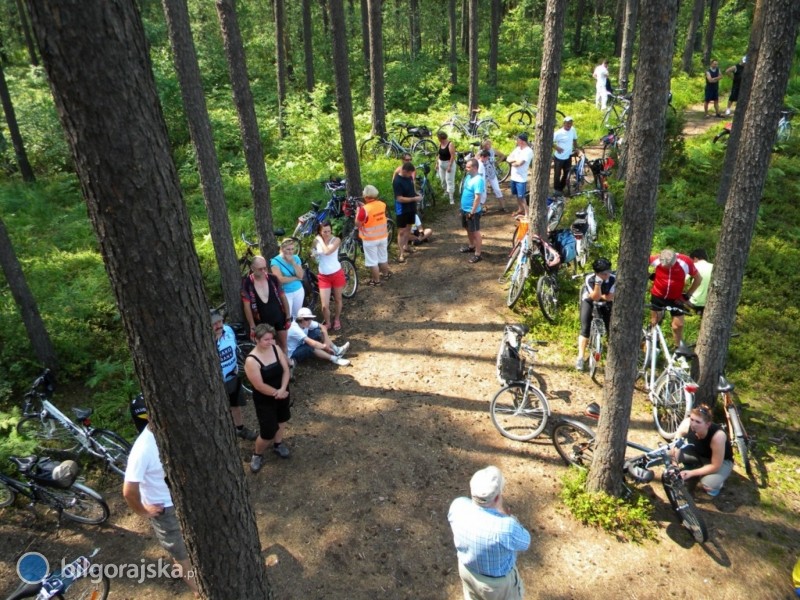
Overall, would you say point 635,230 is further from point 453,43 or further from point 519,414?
point 453,43

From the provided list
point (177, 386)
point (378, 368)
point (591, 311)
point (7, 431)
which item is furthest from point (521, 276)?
point (7, 431)

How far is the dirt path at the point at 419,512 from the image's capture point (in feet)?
18.5

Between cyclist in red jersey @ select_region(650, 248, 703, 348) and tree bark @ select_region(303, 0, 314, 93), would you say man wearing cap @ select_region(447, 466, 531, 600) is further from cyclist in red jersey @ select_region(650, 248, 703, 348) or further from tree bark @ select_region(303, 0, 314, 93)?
tree bark @ select_region(303, 0, 314, 93)

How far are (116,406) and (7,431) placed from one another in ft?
4.68

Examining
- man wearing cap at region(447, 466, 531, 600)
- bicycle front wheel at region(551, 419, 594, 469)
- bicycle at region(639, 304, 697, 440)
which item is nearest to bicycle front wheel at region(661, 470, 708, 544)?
bicycle front wheel at region(551, 419, 594, 469)

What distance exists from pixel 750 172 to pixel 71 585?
9.54 metres

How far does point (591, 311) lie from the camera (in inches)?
337

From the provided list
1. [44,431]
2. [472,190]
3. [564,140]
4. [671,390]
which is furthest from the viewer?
[564,140]

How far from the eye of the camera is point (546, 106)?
10047 mm

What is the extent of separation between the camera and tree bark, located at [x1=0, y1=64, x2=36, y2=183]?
18312mm

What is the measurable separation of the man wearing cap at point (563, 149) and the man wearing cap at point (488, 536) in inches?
431

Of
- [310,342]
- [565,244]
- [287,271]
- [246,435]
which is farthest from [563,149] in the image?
[246,435]

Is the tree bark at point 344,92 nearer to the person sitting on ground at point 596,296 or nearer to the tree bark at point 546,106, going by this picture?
the tree bark at point 546,106

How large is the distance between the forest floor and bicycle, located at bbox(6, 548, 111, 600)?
0.20 m
